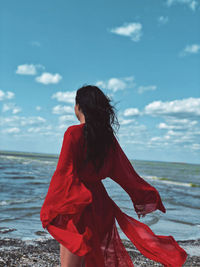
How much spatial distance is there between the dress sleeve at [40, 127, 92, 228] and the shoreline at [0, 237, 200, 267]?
240 cm

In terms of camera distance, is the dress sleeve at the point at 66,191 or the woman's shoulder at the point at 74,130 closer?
the dress sleeve at the point at 66,191

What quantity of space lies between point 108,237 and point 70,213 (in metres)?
0.61

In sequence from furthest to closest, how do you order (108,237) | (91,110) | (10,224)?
(10,224), (108,237), (91,110)

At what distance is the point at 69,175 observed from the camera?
8.13ft

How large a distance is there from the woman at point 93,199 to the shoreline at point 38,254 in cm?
205

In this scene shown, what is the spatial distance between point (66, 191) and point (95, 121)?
62 cm

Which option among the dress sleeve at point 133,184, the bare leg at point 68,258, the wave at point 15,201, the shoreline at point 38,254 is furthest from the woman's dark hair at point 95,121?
the wave at point 15,201

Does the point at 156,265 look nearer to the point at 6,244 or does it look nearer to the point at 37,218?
the point at 6,244

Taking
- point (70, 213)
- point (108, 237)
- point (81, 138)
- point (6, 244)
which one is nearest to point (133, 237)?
point (108, 237)

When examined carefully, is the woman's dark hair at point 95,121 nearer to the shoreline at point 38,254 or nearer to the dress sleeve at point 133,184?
the dress sleeve at point 133,184

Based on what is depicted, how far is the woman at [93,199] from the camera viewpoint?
95.5 inches

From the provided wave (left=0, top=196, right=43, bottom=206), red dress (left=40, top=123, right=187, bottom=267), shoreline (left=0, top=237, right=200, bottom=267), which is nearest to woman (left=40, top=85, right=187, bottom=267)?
red dress (left=40, top=123, right=187, bottom=267)

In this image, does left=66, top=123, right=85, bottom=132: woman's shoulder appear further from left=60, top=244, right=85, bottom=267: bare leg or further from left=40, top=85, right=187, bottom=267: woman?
left=60, top=244, right=85, bottom=267: bare leg

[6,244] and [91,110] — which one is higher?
[91,110]
